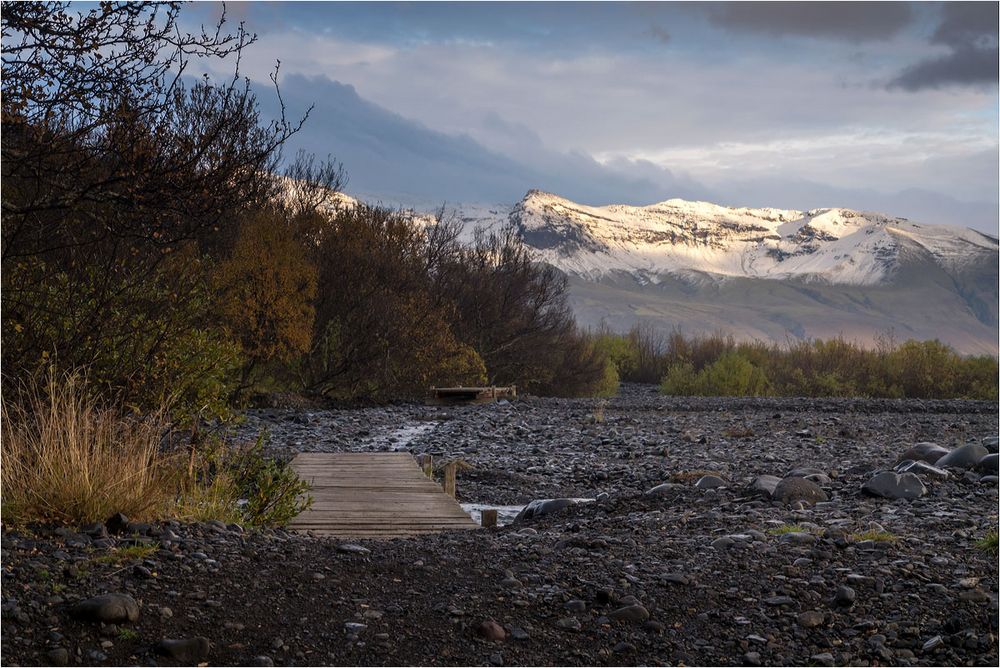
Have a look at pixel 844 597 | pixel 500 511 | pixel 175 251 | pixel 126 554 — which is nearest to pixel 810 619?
pixel 844 597

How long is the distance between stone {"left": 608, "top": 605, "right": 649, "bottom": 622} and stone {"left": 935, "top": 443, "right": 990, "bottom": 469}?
6.13 m

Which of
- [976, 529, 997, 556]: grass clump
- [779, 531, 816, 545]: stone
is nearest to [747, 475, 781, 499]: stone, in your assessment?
[779, 531, 816, 545]: stone

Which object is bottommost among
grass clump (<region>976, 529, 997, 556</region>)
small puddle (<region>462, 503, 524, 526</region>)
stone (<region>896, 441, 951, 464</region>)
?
small puddle (<region>462, 503, 524, 526</region>)

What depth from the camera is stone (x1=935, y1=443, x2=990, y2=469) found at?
9.53 meters

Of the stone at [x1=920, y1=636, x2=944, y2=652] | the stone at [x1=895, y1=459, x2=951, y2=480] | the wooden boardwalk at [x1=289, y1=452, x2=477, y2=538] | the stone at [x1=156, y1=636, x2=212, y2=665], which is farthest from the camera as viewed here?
the stone at [x1=895, y1=459, x2=951, y2=480]

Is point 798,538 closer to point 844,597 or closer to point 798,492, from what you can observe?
point 844,597

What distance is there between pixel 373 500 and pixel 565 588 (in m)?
3.44

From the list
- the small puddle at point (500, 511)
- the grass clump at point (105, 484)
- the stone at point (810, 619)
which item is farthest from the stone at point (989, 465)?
the grass clump at point (105, 484)

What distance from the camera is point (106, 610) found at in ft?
13.9

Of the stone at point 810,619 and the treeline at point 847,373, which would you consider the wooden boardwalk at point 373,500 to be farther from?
the treeline at point 847,373

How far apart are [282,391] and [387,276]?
13.3 ft

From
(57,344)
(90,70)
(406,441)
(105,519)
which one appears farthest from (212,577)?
(406,441)

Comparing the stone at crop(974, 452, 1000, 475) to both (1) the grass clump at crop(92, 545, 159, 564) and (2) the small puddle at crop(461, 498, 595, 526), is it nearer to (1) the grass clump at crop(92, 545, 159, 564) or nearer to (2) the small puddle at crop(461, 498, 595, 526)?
(2) the small puddle at crop(461, 498, 595, 526)

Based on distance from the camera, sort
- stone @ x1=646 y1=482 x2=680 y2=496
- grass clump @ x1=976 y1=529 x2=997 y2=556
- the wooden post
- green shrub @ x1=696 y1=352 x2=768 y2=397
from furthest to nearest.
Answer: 1. green shrub @ x1=696 y1=352 x2=768 y2=397
2. the wooden post
3. stone @ x1=646 y1=482 x2=680 y2=496
4. grass clump @ x1=976 y1=529 x2=997 y2=556
